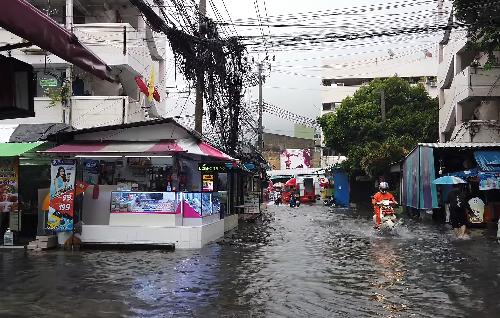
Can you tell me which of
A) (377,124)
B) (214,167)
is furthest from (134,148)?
(377,124)

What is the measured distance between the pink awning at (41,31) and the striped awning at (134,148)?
8.46m

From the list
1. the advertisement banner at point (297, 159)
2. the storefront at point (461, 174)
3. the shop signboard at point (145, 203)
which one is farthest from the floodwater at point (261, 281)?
the advertisement banner at point (297, 159)

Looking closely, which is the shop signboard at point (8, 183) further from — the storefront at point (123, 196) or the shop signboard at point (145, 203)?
the shop signboard at point (145, 203)

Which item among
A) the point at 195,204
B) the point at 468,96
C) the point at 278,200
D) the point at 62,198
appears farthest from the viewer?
the point at 278,200

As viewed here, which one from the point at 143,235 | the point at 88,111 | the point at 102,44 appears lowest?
the point at 143,235

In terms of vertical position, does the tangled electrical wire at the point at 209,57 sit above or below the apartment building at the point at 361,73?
below

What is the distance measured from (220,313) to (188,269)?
13.1 feet

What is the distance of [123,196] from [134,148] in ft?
4.60

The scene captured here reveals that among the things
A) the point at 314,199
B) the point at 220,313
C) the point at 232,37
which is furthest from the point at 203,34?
the point at 314,199

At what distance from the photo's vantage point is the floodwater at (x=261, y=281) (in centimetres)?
772

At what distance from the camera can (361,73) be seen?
7269 cm

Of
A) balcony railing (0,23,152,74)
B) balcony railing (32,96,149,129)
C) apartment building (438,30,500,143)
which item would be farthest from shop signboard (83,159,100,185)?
apartment building (438,30,500,143)

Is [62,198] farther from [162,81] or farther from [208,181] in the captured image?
[162,81]

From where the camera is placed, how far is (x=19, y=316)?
284 inches
